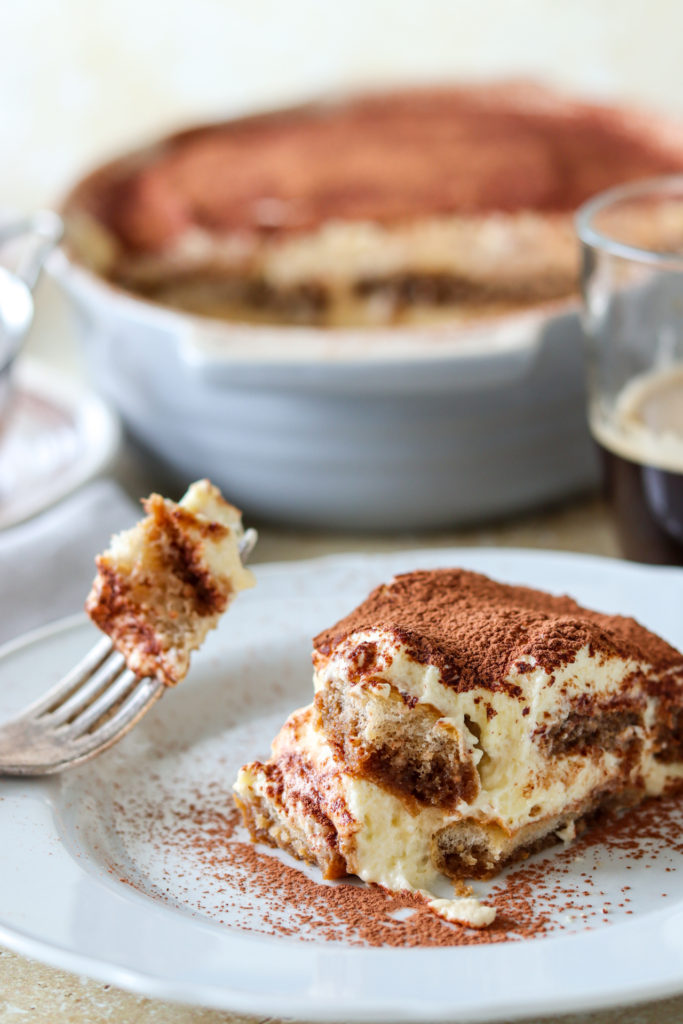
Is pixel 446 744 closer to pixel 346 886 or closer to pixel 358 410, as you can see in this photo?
pixel 346 886

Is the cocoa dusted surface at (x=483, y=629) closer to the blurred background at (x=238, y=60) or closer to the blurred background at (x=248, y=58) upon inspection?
the blurred background at (x=238, y=60)

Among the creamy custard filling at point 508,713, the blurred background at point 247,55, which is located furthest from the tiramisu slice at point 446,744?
the blurred background at point 247,55

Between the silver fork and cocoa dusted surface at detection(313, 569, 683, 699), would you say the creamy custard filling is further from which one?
the silver fork

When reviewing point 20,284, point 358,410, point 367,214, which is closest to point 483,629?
point 358,410

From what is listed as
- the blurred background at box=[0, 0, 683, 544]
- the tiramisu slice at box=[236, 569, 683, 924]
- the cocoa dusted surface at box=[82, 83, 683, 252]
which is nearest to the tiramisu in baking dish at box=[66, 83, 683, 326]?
the cocoa dusted surface at box=[82, 83, 683, 252]

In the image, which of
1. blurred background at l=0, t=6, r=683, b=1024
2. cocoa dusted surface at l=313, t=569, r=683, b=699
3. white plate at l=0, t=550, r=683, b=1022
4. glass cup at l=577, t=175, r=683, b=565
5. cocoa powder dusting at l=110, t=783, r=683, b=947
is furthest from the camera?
blurred background at l=0, t=6, r=683, b=1024
